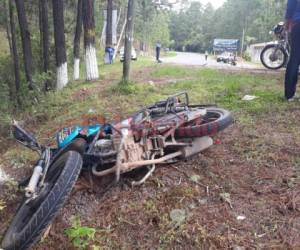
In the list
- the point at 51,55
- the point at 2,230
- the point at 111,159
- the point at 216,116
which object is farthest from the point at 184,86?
the point at 51,55

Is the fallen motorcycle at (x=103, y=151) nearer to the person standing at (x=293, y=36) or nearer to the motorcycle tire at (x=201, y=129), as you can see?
the motorcycle tire at (x=201, y=129)

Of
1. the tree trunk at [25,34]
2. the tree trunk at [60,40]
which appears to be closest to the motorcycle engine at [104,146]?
the tree trunk at [60,40]

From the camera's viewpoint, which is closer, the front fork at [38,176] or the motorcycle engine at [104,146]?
the front fork at [38,176]

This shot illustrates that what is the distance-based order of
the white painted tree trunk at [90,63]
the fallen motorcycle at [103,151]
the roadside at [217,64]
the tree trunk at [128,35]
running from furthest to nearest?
the white painted tree trunk at [90,63], the roadside at [217,64], the tree trunk at [128,35], the fallen motorcycle at [103,151]

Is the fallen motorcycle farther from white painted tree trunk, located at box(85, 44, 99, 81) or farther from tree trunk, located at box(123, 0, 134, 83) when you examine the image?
white painted tree trunk, located at box(85, 44, 99, 81)

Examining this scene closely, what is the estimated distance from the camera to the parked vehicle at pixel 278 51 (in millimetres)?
8086

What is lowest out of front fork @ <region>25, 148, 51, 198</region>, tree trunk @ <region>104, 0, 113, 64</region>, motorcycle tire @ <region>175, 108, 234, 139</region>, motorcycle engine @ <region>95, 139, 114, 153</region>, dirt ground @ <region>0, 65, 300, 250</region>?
dirt ground @ <region>0, 65, 300, 250</region>

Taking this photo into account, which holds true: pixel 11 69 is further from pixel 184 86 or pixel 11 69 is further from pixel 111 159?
pixel 111 159

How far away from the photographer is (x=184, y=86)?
772cm

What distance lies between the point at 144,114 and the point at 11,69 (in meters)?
14.6

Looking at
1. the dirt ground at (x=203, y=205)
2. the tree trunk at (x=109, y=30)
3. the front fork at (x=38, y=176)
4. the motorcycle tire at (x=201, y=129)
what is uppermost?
the tree trunk at (x=109, y=30)

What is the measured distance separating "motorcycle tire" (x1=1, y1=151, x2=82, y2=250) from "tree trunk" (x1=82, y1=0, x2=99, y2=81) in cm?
786

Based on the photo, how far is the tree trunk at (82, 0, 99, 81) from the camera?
10.6m

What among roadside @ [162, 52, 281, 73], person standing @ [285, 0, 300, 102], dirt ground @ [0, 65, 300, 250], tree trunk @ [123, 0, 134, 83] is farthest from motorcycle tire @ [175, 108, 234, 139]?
roadside @ [162, 52, 281, 73]
